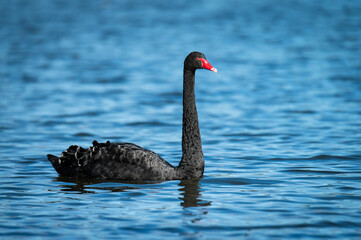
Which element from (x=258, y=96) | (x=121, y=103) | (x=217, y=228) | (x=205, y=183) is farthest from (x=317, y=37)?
(x=217, y=228)

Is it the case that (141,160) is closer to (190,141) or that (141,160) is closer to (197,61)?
(190,141)

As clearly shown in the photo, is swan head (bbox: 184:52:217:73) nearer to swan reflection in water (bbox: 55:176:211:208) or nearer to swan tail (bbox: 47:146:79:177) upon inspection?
swan reflection in water (bbox: 55:176:211:208)

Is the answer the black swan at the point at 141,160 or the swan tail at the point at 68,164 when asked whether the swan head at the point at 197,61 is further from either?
the swan tail at the point at 68,164

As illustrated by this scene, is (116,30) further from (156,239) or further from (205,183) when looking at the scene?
(156,239)

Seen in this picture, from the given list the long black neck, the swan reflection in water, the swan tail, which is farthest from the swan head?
the swan tail

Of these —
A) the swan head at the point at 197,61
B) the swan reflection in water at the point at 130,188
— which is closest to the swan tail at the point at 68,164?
the swan reflection in water at the point at 130,188

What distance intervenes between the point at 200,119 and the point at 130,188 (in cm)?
590

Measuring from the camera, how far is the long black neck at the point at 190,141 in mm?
8195

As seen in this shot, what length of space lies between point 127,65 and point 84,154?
534 inches

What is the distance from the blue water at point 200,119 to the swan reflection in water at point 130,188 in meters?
0.03

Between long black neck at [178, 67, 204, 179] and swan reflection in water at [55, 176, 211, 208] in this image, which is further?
long black neck at [178, 67, 204, 179]

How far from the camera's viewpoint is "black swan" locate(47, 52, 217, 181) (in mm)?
8086

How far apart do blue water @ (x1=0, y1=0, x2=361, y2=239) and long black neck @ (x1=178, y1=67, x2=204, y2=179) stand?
0.62 ft

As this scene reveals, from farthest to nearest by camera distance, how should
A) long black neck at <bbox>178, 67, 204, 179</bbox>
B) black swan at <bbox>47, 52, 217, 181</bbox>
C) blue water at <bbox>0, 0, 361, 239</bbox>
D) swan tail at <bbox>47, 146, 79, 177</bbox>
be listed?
swan tail at <bbox>47, 146, 79, 177</bbox>
long black neck at <bbox>178, 67, 204, 179</bbox>
black swan at <bbox>47, 52, 217, 181</bbox>
blue water at <bbox>0, 0, 361, 239</bbox>
